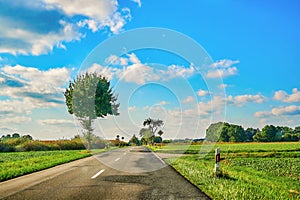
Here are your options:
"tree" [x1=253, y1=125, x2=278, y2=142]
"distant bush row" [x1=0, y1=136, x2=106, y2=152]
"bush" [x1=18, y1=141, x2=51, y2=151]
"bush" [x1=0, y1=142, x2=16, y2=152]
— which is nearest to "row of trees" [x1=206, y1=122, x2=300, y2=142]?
"tree" [x1=253, y1=125, x2=278, y2=142]

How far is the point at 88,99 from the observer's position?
35.3 m

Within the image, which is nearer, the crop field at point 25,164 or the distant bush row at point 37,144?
the crop field at point 25,164

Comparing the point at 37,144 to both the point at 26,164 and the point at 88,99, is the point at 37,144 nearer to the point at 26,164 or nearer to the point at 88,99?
the point at 88,99

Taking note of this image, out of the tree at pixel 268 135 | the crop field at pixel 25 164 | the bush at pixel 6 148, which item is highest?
the tree at pixel 268 135

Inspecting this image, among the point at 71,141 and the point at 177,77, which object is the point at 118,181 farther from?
the point at 71,141

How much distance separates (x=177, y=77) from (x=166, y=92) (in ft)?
8.17

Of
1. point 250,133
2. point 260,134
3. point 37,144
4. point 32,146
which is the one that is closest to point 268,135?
point 260,134

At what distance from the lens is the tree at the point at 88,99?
34.9m

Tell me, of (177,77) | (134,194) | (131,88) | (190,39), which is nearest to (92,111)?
(131,88)

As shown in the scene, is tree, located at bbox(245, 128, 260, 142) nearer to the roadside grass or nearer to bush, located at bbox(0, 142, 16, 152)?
bush, located at bbox(0, 142, 16, 152)

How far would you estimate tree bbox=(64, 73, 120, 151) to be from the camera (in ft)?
114

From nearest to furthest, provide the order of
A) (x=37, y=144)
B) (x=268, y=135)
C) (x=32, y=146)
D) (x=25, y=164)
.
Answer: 1. (x=25, y=164)
2. (x=32, y=146)
3. (x=37, y=144)
4. (x=268, y=135)

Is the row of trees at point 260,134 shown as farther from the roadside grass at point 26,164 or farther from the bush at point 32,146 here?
the roadside grass at point 26,164

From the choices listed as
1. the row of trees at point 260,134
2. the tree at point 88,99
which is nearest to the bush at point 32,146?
the tree at point 88,99
